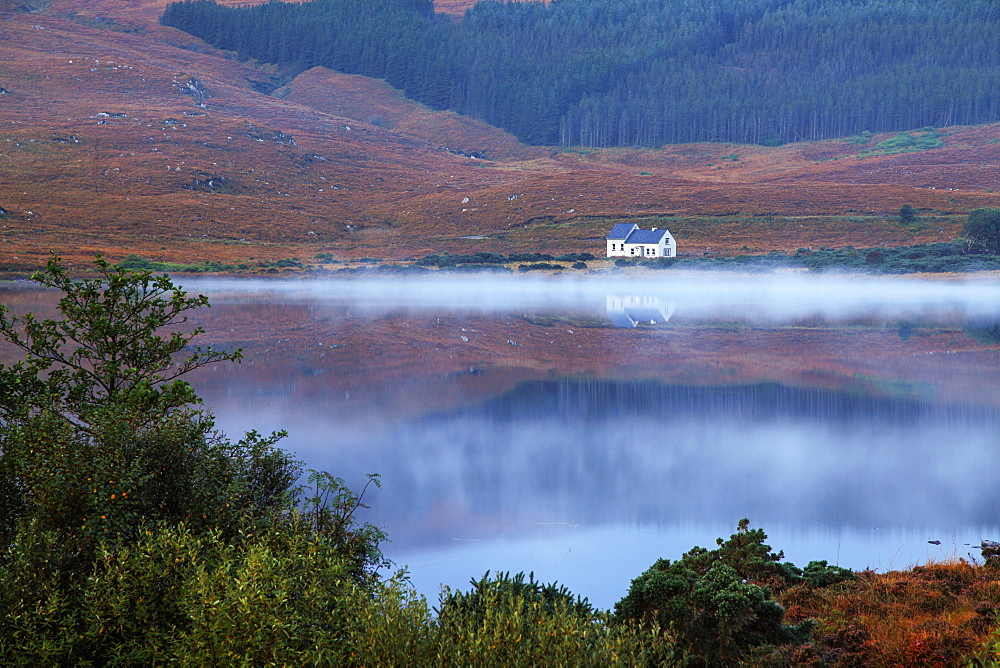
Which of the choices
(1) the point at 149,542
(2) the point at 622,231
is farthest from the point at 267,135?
(1) the point at 149,542

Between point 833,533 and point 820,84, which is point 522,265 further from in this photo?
point 820,84

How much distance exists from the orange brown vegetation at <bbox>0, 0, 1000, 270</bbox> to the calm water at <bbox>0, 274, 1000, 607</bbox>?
3690cm

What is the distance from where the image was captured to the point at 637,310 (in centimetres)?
4041

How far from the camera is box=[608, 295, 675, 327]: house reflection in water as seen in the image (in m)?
35.1

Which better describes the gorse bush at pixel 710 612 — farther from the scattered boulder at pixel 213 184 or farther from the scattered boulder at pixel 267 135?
the scattered boulder at pixel 267 135

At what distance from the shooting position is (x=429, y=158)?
11725cm

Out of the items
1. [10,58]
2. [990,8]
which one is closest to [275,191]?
[10,58]

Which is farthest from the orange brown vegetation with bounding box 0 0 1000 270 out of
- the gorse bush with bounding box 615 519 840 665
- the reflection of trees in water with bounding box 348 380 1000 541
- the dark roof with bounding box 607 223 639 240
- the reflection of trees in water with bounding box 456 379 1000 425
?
the gorse bush with bounding box 615 519 840 665

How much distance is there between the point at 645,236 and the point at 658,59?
111695 mm

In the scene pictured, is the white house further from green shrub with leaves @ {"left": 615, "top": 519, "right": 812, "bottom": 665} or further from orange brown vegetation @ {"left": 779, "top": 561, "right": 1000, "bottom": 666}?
green shrub with leaves @ {"left": 615, "top": 519, "right": 812, "bottom": 665}

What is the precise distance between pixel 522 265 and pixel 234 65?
116 metres

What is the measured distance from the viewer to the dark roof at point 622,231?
66.4 meters

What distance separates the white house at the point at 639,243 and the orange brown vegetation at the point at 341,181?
2830 mm

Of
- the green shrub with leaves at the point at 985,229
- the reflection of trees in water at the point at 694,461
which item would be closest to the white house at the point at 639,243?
the green shrub with leaves at the point at 985,229
